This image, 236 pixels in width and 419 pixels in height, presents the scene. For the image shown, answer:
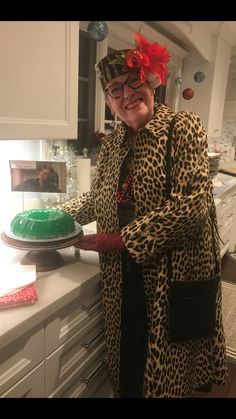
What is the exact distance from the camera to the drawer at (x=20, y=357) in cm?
79

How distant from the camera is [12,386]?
0.82 meters

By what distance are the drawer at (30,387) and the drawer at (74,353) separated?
3 cm

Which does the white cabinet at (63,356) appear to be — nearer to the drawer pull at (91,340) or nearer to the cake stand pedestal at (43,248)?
the drawer pull at (91,340)

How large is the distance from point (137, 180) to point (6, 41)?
59 cm

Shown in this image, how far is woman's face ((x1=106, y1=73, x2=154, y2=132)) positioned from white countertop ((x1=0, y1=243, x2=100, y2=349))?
1.75 ft

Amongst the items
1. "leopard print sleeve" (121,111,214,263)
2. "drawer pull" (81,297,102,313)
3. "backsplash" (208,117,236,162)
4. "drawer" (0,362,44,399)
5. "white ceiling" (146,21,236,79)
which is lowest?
"drawer" (0,362,44,399)

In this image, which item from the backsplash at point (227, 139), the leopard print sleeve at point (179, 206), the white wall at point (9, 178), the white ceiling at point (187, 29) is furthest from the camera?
the backsplash at point (227, 139)

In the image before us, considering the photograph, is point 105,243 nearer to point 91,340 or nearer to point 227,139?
point 91,340

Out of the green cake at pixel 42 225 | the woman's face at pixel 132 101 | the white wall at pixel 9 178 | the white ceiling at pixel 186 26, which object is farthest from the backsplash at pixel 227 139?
the green cake at pixel 42 225

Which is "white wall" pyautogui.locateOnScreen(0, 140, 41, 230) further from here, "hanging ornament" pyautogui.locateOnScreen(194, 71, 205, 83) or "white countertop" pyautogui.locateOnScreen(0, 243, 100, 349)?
"hanging ornament" pyautogui.locateOnScreen(194, 71, 205, 83)

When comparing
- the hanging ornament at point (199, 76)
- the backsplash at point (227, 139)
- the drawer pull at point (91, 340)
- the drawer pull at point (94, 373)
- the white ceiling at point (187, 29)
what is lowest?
the drawer pull at point (94, 373)

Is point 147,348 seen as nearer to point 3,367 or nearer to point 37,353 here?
point 37,353

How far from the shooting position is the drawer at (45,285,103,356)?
0.93 meters

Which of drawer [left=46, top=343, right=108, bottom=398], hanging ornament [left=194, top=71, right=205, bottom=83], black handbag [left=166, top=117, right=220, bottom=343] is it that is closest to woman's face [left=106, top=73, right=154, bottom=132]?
black handbag [left=166, top=117, right=220, bottom=343]
